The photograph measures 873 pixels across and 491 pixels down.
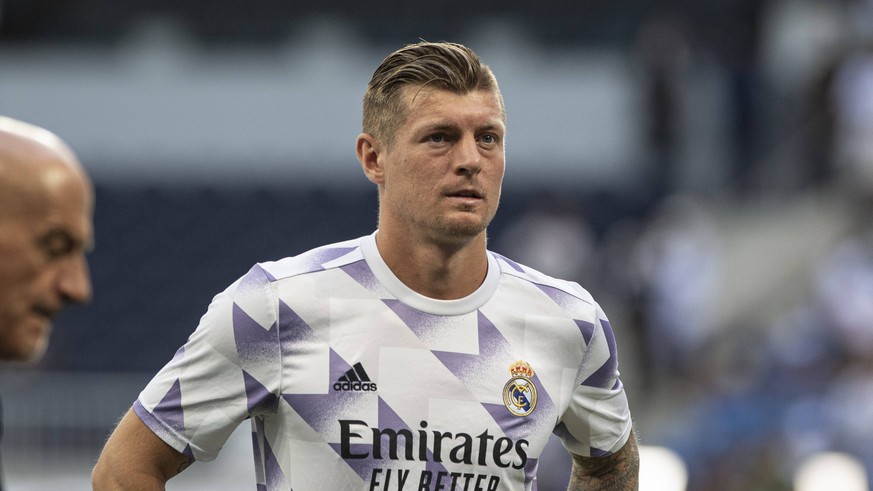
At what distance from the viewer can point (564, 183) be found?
18.7 metres

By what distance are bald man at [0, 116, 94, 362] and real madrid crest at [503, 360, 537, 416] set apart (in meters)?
1.76

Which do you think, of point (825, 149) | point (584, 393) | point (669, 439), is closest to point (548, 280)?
point (584, 393)

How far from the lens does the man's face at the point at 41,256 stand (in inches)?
81.8

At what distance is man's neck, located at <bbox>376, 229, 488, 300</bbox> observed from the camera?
3.82 meters

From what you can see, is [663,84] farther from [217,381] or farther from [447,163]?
[217,381]

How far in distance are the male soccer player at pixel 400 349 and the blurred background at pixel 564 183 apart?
507 centimetres

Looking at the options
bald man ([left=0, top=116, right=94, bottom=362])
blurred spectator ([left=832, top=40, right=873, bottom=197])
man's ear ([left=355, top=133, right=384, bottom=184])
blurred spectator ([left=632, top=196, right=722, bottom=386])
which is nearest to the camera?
bald man ([left=0, top=116, right=94, bottom=362])

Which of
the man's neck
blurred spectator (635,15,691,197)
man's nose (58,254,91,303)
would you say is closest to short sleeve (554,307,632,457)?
the man's neck

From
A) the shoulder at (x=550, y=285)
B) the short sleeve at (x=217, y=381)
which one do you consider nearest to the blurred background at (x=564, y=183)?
the shoulder at (x=550, y=285)

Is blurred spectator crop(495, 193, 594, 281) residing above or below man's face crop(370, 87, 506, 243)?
below

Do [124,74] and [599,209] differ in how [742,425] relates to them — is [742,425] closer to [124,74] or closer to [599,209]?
[599,209]

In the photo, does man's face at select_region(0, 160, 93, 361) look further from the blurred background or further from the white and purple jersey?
the blurred background

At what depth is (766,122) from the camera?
607 inches

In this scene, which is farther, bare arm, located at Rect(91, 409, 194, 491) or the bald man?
bare arm, located at Rect(91, 409, 194, 491)
